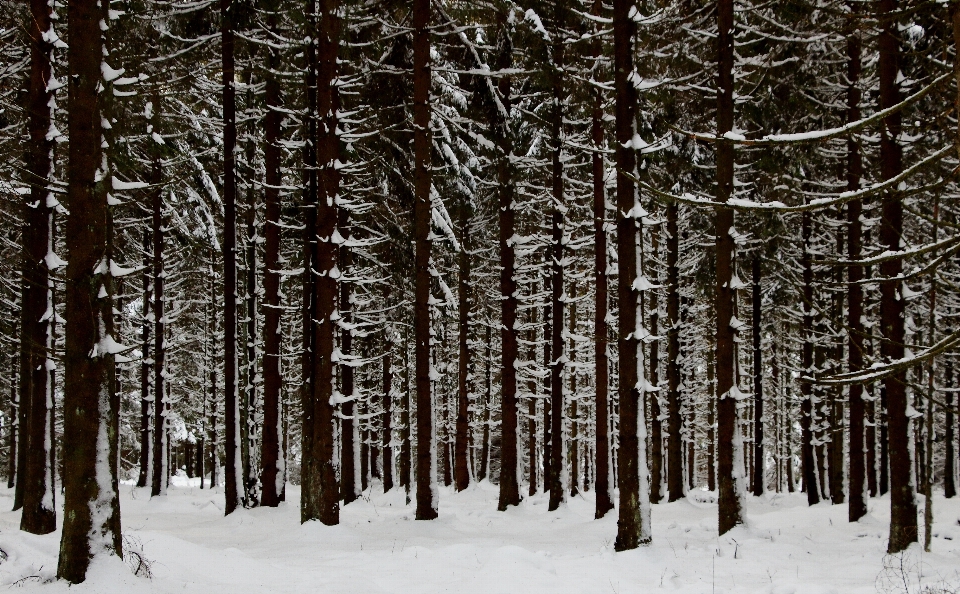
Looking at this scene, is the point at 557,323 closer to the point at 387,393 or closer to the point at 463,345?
the point at 463,345

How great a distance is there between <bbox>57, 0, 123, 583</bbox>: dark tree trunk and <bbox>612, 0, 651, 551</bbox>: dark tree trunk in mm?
6723

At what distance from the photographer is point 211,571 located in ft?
25.6

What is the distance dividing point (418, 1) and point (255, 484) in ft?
38.0

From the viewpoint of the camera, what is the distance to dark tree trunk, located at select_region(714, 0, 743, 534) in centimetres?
1159

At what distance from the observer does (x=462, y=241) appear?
20359mm

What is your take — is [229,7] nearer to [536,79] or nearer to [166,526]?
[536,79]

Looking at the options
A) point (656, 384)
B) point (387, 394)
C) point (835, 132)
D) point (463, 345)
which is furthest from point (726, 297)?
point (387, 394)

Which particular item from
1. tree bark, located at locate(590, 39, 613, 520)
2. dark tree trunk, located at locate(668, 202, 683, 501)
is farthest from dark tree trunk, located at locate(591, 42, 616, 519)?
dark tree trunk, located at locate(668, 202, 683, 501)

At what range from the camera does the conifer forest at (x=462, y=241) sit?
7023mm

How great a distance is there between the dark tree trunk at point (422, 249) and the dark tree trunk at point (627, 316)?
434 cm

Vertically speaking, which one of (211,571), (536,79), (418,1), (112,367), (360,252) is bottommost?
(211,571)

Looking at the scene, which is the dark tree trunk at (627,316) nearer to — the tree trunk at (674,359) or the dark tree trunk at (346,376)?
the dark tree trunk at (346,376)

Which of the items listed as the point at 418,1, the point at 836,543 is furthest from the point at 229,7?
the point at 836,543

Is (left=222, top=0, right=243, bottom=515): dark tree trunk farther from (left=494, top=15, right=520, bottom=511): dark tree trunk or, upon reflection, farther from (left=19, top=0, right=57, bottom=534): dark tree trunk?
(left=494, top=15, right=520, bottom=511): dark tree trunk
